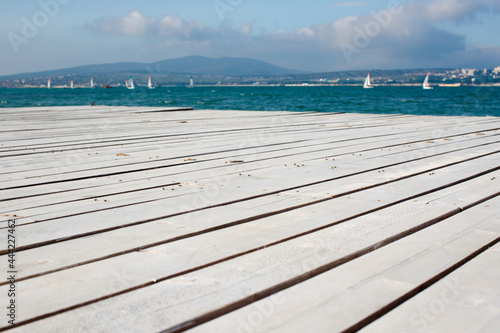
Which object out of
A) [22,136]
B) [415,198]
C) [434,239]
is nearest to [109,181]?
[415,198]

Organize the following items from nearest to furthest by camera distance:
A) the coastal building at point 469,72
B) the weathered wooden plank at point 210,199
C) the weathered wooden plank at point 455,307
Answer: the weathered wooden plank at point 455,307, the weathered wooden plank at point 210,199, the coastal building at point 469,72

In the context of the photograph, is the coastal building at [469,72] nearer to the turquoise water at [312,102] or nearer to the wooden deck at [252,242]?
the turquoise water at [312,102]

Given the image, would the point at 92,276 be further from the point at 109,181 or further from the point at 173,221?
the point at 109,181

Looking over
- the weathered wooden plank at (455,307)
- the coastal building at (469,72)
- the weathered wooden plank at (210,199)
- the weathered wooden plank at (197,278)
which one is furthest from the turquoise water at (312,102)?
the coastal building at (469,72)

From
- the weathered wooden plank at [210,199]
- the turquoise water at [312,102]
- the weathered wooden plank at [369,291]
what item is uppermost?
the weathered wooden plank at [369,291]

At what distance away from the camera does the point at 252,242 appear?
1647 mm

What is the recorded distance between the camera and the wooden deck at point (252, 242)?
1163mm

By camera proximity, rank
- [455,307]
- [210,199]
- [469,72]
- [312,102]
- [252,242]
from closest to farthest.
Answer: [455,307] → [252,242] → [210,199] → [312,102] → [469,72]

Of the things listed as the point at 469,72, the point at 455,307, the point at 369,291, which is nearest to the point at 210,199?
Result: the point at 369,291

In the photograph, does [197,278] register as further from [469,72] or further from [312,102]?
[469,72]

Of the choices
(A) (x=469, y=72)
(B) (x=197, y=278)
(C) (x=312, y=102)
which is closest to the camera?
(B) (x=197, y=278)

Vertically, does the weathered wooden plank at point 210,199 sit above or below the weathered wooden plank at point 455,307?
below

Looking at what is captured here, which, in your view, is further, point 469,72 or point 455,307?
point 469,72

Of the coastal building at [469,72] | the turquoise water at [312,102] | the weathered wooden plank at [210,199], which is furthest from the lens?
the coastal building at [469,72]
